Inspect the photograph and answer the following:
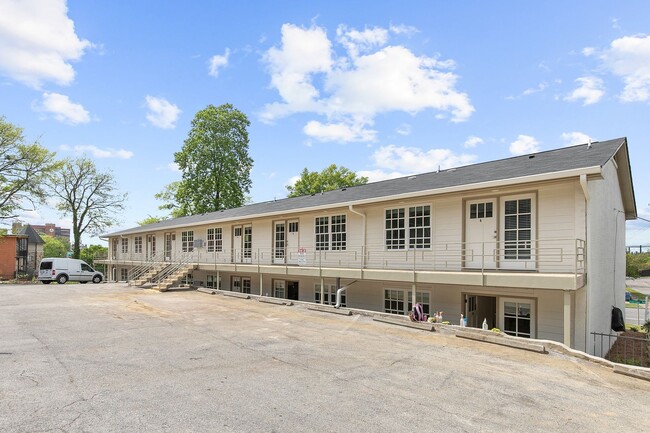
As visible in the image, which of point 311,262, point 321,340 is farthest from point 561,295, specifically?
point 311,262

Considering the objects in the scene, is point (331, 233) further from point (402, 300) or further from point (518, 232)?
point (518, 232)

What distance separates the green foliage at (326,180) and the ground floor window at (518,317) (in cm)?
3311

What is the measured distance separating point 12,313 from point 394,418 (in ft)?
49.7

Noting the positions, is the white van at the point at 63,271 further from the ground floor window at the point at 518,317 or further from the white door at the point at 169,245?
the ground floor window at the point at 518,317

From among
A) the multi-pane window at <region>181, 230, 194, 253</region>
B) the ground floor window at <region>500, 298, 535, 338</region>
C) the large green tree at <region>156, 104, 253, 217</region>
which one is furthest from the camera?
the large green tree at <region>156, 104, 253, 217</region>

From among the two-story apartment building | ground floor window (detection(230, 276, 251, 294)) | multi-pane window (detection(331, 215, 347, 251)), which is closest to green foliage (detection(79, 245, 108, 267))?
ground floor window (detection(230, 276, 251, 294))

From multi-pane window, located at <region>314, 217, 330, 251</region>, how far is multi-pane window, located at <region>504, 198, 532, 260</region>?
8149 millimetres

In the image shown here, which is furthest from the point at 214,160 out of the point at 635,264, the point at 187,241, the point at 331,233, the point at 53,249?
the point at 53,249

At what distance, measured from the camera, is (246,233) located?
2412 cm

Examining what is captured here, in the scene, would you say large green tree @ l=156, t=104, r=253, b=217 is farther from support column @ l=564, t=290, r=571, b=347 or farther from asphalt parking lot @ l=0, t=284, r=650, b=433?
support column @ l=564, t=290, r=571, b=347

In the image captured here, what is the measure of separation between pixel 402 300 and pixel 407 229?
289cm

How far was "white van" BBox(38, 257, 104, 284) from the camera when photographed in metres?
32.2

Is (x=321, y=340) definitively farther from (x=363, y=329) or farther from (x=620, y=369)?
(x=620, y=369)

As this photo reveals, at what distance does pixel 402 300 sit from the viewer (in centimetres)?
1556
